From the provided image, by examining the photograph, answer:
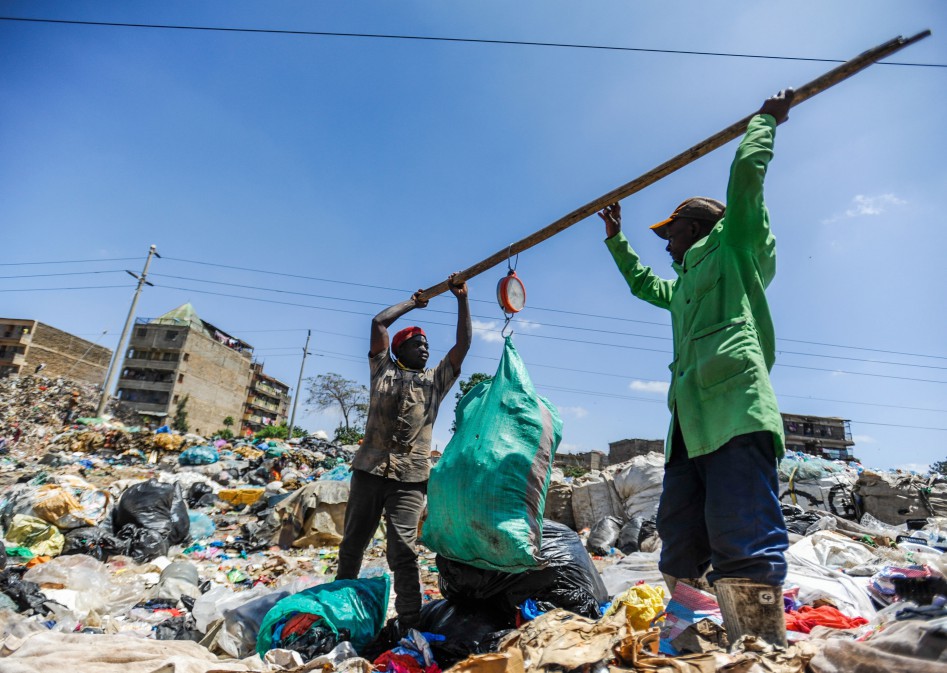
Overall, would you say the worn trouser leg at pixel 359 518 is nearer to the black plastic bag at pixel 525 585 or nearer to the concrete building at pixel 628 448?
the black plastic bag at pixel 525 585

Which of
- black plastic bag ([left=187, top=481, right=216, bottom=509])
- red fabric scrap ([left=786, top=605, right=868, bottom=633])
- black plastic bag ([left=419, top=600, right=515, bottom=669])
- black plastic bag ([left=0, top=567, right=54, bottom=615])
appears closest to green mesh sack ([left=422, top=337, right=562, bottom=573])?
black plastic bag ([left=419, top=600, right=515, bottom=669])

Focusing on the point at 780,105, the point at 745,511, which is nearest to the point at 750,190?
the point at 780,105

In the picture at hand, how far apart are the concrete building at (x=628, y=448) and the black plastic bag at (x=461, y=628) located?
92.6ft

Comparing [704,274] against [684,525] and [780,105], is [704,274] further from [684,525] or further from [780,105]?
[684,525]

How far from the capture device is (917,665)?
935 millimetres

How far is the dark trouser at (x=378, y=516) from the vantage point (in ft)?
7.22

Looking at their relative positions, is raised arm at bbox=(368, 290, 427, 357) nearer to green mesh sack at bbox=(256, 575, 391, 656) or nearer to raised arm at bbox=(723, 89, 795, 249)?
green mesh sack at bbox=(256, 575, 391, 656)

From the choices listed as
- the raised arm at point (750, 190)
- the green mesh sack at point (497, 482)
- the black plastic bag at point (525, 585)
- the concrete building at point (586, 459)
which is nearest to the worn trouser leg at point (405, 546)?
the black plastic bag at point (525, 585)

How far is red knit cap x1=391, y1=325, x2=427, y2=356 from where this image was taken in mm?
2801

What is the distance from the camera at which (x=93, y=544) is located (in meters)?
4.16

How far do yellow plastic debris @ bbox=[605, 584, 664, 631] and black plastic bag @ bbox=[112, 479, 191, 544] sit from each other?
4.31 m

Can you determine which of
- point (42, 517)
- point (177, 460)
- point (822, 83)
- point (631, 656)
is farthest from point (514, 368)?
point (177, 460)

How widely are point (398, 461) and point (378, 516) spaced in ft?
0.92

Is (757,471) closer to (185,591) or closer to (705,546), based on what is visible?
(705,546)
